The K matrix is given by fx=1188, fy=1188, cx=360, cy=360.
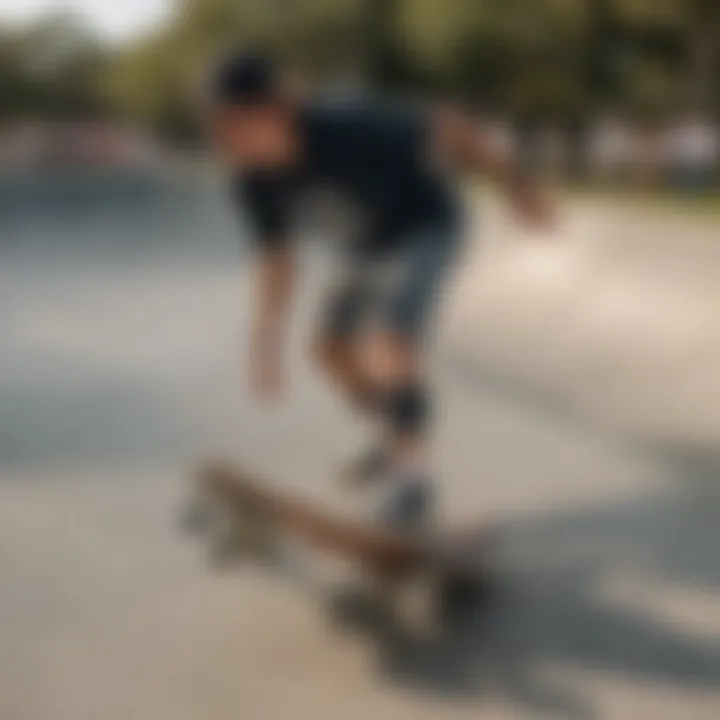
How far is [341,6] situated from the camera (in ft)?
2.96

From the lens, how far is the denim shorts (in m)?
0.92

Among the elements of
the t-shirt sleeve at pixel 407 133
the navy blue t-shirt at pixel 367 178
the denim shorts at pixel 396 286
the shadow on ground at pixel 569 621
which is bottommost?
the shadow on ground at pixel 569 621

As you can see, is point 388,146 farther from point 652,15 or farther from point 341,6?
point 652,15

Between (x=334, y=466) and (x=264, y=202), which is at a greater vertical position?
(x=264, y=202)

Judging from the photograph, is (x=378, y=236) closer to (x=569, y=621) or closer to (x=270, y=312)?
(x=270, y=312)

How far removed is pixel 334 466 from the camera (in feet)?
3.08

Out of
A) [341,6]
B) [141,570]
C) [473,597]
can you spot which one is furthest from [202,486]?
[341,6]

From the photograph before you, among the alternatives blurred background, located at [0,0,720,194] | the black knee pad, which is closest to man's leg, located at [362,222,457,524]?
the black knee pad

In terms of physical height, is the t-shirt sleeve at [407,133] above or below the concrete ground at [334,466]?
above

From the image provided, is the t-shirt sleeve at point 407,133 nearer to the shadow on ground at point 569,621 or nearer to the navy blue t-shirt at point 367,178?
the navy blue t-shirt at point 367,178

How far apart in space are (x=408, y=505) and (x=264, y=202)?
0.26 metres

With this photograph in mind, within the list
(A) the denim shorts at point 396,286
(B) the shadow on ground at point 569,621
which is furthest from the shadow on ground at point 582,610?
(A) the denim shorts at point 396,286

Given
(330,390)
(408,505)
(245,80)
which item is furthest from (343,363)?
(245,80)

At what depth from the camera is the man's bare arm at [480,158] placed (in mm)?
917
